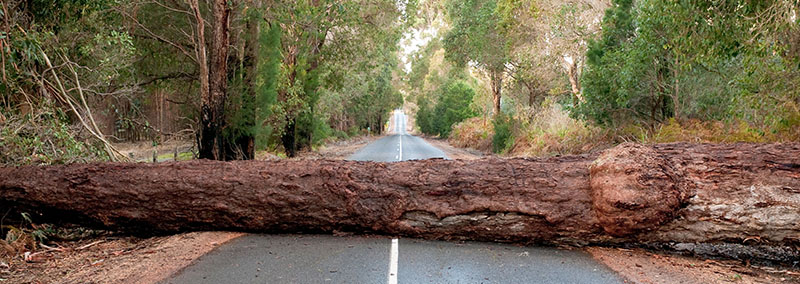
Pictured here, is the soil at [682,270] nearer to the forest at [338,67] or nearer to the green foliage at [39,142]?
the forest at [338,67]

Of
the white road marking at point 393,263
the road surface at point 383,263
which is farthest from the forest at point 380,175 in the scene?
the white road marking at point 393,263

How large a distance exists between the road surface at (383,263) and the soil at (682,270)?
224 millimetres

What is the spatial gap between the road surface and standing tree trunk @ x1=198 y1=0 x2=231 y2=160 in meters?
5.30

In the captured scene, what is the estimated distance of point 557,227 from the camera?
19.5ft

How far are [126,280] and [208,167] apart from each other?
228cm

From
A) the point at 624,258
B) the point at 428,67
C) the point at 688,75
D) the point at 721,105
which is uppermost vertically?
the point at 428,67

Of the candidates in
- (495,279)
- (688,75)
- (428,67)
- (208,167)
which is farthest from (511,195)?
(428,67)

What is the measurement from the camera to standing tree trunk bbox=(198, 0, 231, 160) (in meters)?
10.8

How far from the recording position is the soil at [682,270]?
474cm

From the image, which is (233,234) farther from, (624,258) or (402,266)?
(624,258)

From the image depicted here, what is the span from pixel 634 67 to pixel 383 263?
32.4 ft

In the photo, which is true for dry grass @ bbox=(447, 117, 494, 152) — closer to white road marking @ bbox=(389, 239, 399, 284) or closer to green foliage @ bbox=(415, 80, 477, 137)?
green foliage @ bbox=(415, 80, 477, 137)

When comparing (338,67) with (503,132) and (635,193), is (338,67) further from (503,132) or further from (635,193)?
(635,193)

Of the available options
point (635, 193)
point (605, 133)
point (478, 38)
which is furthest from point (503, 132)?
point (635, 193)
